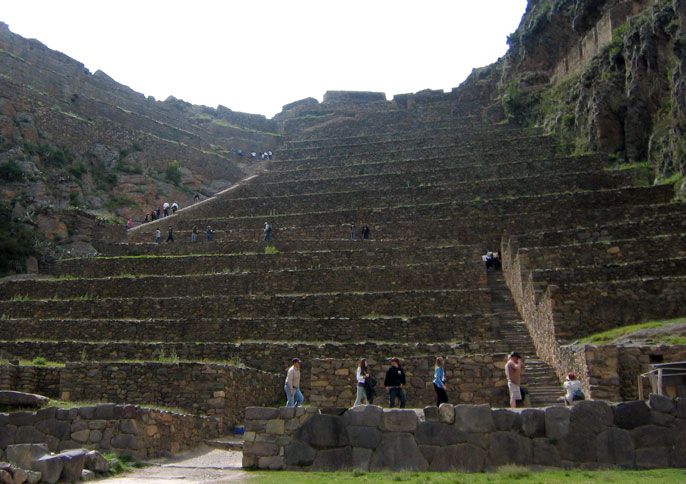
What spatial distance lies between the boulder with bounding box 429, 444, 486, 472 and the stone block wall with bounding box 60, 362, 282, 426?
825 cm

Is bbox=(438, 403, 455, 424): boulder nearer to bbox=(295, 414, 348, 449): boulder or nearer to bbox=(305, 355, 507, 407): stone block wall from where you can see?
bbox=(295, 414, 348, 449): boulder

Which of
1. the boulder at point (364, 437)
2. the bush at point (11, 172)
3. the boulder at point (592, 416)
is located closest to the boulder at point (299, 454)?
the boulder at point (364, 437)

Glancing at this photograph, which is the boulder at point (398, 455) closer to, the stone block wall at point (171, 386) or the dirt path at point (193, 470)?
the dirt path at point (193, 470)

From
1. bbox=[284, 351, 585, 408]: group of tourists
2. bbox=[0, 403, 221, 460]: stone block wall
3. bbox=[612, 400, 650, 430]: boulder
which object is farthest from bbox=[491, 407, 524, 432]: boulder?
bbox=[0, 403, 221, 460]: stone block wall

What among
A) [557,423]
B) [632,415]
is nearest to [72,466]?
[557,423]

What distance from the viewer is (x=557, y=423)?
10.8 m

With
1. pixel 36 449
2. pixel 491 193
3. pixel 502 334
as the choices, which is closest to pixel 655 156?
pixel 491 193

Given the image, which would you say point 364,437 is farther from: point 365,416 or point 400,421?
point 400,421

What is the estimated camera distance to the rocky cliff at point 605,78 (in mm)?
31031

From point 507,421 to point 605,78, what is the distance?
29298 millimetres

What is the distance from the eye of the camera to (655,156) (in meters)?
32.0

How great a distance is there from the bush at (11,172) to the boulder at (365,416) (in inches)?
1258

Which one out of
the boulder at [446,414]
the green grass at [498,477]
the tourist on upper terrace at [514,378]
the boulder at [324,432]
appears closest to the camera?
the green grass at [498,477]

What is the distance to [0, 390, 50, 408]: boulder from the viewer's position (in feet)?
49.5
